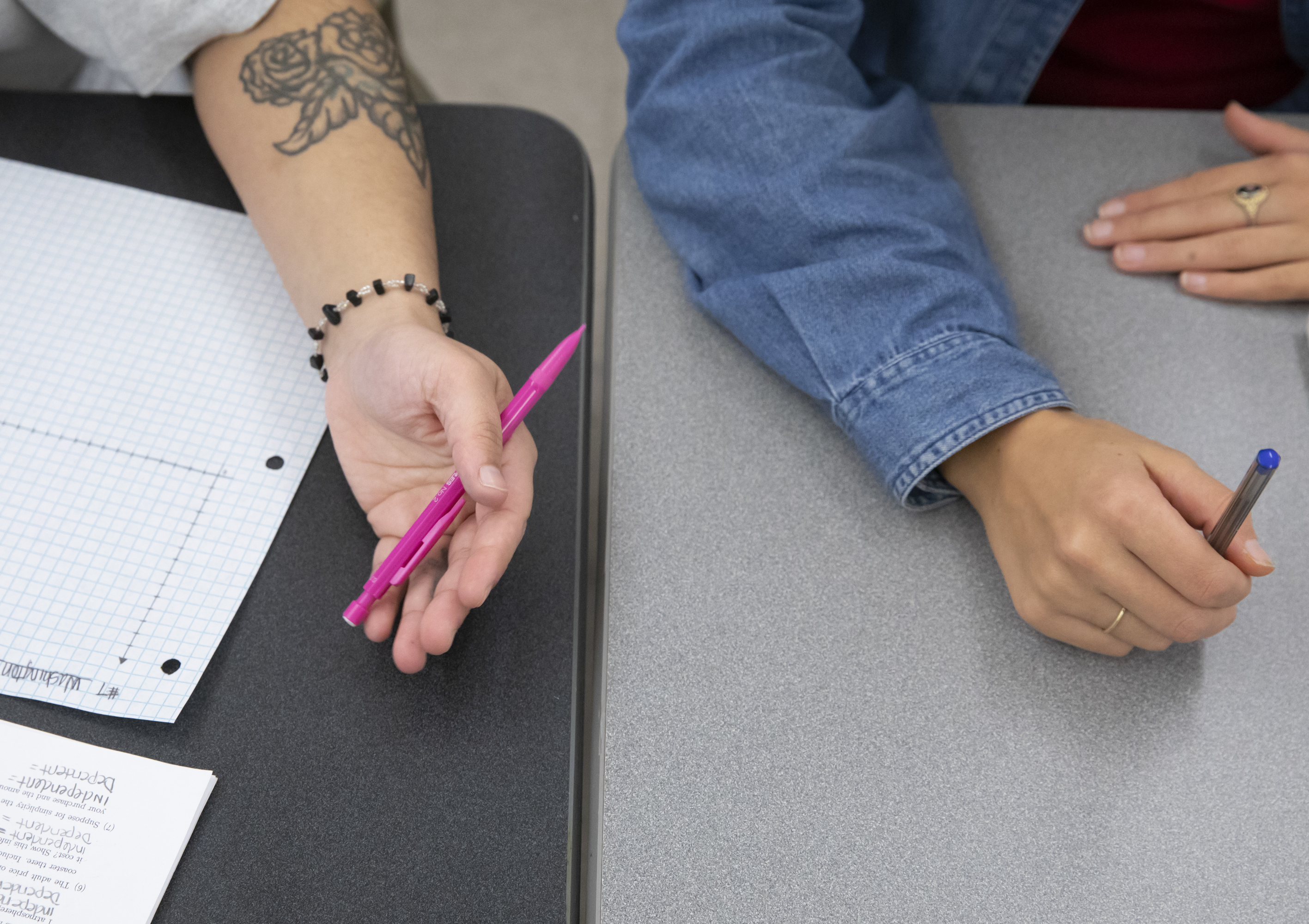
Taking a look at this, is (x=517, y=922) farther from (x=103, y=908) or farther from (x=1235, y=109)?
(x=1235, y=109)

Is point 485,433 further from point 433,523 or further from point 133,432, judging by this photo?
point 133,432

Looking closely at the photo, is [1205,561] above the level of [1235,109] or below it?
below

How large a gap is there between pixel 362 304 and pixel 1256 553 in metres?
0.59

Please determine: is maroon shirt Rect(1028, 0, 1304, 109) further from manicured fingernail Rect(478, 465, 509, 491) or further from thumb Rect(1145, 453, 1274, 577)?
manicured fingernail Rect(478, 465, 509, 491)

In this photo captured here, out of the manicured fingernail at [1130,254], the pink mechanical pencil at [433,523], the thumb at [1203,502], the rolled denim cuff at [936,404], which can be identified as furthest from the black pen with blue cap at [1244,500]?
the pink mechanical pencil at [433,523]

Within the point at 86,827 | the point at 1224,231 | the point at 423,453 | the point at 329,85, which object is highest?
the point at 1224,231

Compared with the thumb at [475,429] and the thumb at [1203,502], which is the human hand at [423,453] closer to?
the thumb at [475,429]

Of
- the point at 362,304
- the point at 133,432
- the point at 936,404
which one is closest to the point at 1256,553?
the point at 936,404

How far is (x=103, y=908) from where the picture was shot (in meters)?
0.45

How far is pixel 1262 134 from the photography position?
2.39ft

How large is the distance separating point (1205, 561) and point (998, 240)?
0.32 metres

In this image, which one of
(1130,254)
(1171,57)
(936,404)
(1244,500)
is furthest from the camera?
(1171,57)

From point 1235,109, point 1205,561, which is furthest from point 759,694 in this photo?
point 1235,109

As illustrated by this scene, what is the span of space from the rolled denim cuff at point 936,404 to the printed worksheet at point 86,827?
447 mm
